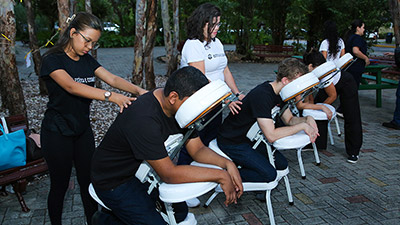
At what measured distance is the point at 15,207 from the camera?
3.71m

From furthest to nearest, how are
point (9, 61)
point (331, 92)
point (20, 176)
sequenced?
point (331, 92) → point (9, 61) → point (20, 176)

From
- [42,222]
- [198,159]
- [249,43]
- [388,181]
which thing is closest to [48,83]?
[198,159]

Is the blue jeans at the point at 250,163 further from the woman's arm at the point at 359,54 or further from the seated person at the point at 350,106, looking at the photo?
the woman's arm at the point at 359,54

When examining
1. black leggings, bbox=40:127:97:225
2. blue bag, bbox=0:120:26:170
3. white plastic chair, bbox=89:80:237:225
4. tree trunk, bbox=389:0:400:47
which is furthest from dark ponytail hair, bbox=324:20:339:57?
blue bag, bbox=0:120:26:170

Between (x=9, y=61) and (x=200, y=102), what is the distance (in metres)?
3.96

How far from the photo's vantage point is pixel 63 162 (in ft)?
9.18

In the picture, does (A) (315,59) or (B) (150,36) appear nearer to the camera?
(A) (315,59)

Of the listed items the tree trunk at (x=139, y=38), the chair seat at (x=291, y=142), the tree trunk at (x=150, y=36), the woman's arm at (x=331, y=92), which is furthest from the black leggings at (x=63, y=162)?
the tree trunk at (x=150, y=36)

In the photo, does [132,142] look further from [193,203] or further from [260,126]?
[193,203]

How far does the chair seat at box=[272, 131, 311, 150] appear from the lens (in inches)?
129

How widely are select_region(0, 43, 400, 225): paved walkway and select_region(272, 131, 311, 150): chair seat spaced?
2.50 feet

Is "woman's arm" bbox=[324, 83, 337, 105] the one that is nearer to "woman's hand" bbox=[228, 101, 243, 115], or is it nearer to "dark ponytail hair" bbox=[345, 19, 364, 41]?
"woman's hand" bbox=[228, 101, 243, 115]

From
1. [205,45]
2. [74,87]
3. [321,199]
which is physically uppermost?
[205,45]

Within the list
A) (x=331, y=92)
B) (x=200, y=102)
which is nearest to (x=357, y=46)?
(x=331, y=92)
